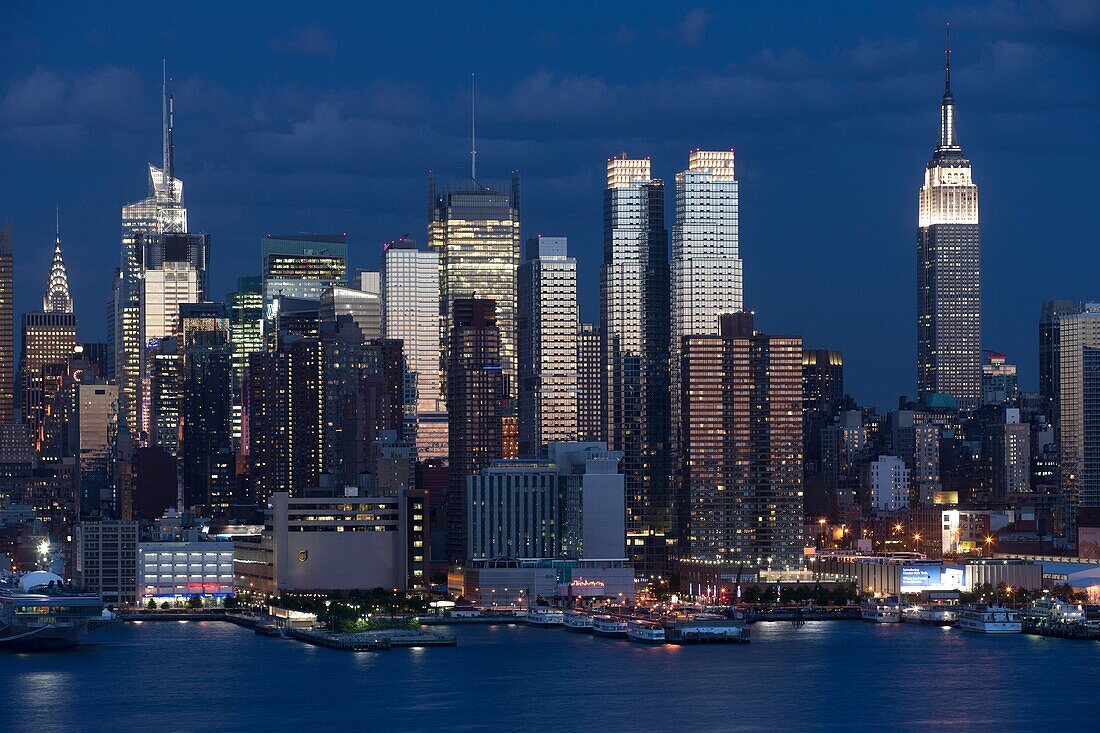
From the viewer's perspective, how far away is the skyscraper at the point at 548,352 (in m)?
187

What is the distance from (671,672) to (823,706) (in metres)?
13.0

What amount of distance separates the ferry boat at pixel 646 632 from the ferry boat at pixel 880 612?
56.4 feet

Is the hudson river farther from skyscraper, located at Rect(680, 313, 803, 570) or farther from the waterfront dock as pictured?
skyscraper, located at Rect(680, 313, 803, 570)

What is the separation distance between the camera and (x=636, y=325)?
186 m

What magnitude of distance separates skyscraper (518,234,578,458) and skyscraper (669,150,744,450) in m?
9.79

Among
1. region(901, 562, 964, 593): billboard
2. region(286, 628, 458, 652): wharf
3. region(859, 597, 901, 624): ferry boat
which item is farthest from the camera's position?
region(901, 562, 964, 593): billboard

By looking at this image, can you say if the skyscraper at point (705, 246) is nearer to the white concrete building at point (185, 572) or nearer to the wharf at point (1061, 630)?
the white concrete building at point (185, 572)

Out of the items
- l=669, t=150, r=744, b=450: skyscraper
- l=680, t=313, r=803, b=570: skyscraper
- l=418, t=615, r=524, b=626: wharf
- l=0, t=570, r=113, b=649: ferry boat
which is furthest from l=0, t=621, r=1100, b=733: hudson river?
l=669, t=150, r=744, b=450: skyscraper

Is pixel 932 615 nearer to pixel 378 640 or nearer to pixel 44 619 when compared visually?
pixel 378 640

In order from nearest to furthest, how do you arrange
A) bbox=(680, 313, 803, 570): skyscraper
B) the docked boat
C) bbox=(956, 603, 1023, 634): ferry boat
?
the docked boat
bbox=(956, 603, 1023, 634): ferry boat
bbox=(680, 313, 803, 570): skyscraper

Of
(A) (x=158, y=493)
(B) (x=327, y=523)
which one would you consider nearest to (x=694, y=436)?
(B) (x=327, y=523)

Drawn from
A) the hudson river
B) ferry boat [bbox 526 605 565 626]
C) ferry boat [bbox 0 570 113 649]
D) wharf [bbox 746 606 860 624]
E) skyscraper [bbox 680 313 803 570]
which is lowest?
the hudson river

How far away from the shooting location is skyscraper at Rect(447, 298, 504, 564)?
557ft

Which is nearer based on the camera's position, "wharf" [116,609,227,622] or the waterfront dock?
the waterfront dock
